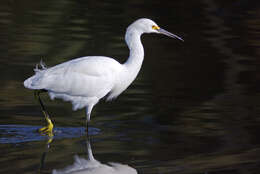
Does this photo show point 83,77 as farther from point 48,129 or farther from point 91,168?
point 91,168

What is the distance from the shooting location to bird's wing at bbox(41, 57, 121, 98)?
29.6 ft

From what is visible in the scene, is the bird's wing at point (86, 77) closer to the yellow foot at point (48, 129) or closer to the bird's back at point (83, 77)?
the bird's back at point (83, 77)

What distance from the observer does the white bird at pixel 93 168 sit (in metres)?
7.29

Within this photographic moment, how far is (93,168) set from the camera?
748cm

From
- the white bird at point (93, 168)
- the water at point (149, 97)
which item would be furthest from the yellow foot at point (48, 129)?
the white bird at point (93, 168)

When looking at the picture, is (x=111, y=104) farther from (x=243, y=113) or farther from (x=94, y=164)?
(x=94, y=164)

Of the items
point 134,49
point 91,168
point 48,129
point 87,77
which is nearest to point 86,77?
point 87,77

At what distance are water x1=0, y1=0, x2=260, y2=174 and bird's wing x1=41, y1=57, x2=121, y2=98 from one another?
20.7 inches

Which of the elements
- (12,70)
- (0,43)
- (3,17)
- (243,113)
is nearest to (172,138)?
(243,113)

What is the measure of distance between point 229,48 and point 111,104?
5830mm

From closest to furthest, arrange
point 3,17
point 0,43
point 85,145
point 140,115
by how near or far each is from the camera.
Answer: point 85,145
point 140,115
point 0,43
point 3,17

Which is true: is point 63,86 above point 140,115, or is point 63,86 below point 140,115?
above

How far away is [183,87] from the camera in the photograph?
11.8m

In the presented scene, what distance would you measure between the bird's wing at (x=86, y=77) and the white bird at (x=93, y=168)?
1.50m
